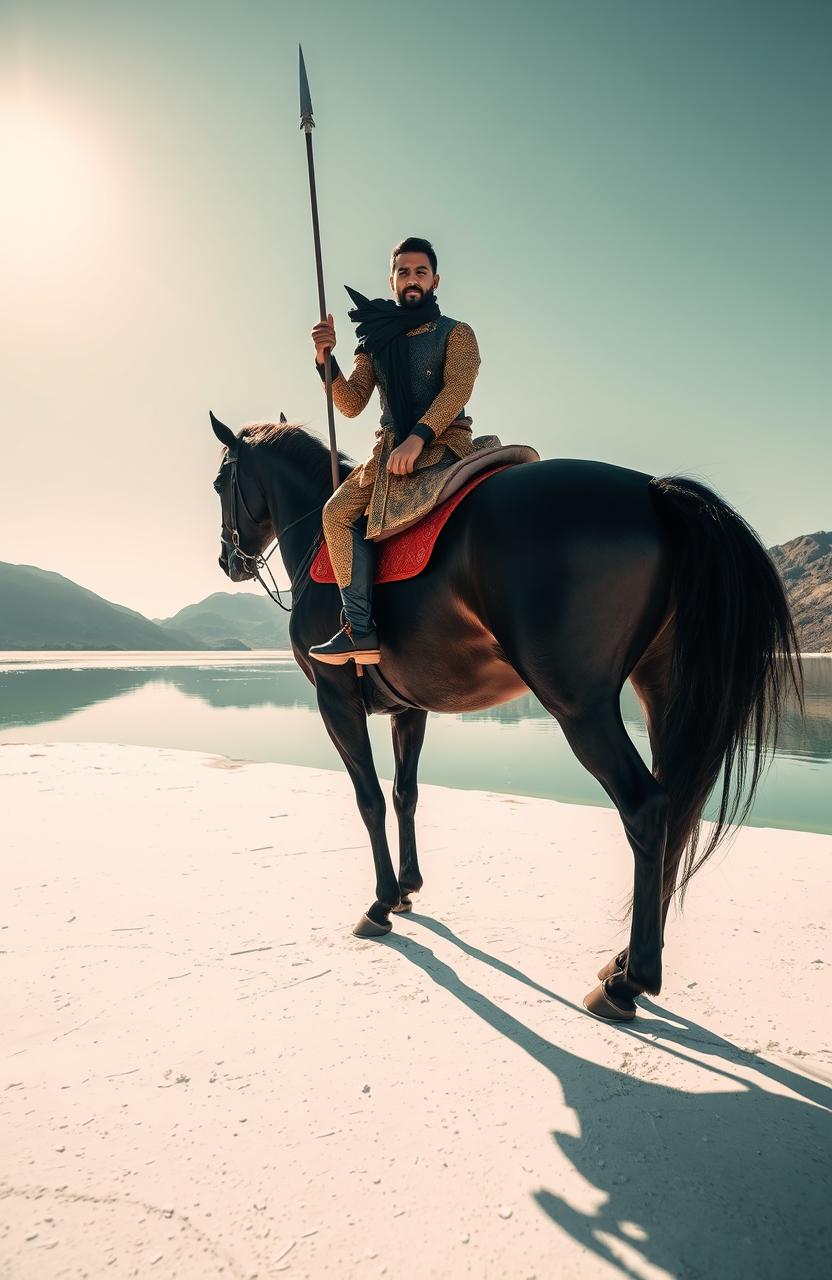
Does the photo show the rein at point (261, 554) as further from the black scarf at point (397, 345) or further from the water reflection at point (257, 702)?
the water reflection at point (257, 702)

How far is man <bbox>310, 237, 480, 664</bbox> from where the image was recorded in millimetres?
3031

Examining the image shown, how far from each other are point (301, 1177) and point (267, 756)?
9.51 meters

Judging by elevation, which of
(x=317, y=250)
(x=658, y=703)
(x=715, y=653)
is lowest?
(x=658, y=703)

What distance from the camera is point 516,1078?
82.9 inches

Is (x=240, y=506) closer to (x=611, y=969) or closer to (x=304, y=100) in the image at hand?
(x=304, y=100)

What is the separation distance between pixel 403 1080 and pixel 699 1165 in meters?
0.89

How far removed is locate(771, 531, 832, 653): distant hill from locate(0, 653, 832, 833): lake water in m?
33.5

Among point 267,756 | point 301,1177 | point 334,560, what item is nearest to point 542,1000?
point 301,1177

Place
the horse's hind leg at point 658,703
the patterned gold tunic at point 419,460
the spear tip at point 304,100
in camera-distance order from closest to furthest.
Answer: the horse's hind leg at point 658,703 < the patterned gold tunic at point 419,460 < the spear tip at point 304,100

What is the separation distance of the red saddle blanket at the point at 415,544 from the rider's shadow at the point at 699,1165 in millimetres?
1934

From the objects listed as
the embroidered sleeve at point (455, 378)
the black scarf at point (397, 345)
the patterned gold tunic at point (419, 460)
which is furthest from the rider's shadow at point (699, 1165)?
the black scarf at point (397, 345)

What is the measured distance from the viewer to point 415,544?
2930 mm

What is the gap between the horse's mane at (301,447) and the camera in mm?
4070

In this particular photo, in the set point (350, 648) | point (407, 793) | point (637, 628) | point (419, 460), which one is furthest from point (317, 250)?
point (407, 793)
